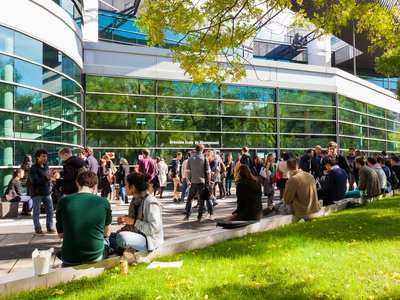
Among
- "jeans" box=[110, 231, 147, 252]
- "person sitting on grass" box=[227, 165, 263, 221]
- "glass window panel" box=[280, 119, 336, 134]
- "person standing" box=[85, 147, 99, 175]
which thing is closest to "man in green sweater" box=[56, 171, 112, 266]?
"jeans" box=[110, 231, 147, 252]

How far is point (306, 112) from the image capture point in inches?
1036

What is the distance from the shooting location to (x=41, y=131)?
14711 mm

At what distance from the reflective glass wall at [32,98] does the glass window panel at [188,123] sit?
5412 millimetres

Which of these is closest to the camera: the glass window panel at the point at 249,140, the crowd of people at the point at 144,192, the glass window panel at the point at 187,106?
the crowd of people at the point at 144,192

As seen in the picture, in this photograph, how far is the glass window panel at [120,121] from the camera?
2006 centimetres

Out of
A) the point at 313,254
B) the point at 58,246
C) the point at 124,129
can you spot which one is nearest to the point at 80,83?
the point at 124,129

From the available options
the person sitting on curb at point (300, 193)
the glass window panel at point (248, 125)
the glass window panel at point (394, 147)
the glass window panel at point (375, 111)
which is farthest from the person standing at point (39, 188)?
the glass window panel at point (394, 147)

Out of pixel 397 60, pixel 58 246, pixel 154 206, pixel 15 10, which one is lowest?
pixel 58 246

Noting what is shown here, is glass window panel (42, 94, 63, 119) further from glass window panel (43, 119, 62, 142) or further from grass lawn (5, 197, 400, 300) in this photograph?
grass lawn (5, 197, 400, 300)

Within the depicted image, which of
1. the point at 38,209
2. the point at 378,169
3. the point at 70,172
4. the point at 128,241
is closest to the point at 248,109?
the point at 378,169

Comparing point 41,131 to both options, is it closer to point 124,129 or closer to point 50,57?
point 50,57

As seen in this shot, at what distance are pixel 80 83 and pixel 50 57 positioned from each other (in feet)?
12.7

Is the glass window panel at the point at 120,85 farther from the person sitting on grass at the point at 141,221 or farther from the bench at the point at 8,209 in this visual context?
the person sitting on grass at the point at 141,221

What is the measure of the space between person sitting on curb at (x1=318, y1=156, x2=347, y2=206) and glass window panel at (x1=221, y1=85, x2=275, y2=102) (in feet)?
45.0
